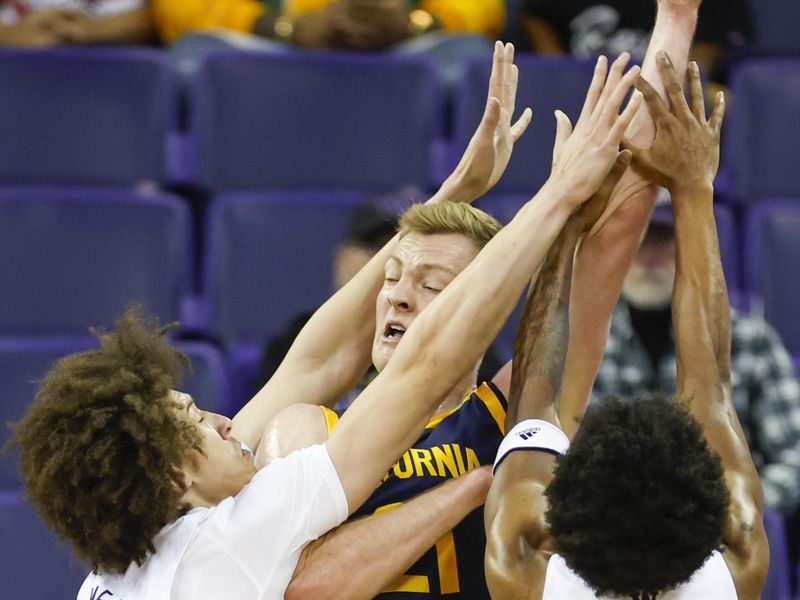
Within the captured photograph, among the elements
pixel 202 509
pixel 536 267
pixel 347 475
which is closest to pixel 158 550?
pixel 202 509

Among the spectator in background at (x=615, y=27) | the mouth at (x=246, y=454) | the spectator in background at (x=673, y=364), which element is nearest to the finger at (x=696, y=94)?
the mouth at (x=246, y=454)

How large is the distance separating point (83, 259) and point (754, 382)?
6.92 feet

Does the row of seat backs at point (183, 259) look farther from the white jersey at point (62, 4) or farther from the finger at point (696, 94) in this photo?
the finger at point (696, 94)

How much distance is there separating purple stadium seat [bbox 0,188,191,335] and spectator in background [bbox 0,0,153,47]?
2.59ft

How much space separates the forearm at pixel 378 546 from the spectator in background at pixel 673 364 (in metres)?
1.72

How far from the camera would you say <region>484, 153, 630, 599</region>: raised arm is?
82.3 inches

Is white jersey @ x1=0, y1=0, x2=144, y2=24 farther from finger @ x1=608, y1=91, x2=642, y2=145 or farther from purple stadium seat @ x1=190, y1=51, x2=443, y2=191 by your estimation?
finger @ x1=608, y1=91, x2=642, y2=145

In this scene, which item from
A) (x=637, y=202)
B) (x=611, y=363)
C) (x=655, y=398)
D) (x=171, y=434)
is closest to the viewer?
(x=655, y=398)

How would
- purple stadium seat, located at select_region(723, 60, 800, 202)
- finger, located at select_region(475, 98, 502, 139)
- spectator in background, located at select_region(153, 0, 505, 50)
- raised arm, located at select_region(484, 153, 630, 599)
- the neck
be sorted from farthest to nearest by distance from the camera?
spectator in background, located at select_region(153, 0, 505, 50), purple stadium seat, located at select_region(723, 60, 800, 202), the neck, finger, located at select_region(475, 98, 502, 139), raised arm, located at select_region(484, 153, 630, 599)

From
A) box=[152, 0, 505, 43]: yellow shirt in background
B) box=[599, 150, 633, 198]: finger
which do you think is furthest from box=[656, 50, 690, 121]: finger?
box=[152, 0, 505, 43]: yellow shirt in background

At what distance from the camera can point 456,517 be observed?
7.73ft

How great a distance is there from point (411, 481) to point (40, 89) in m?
2.65

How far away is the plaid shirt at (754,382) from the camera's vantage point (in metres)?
4.10

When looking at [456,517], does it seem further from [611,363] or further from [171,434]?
[611,363]
